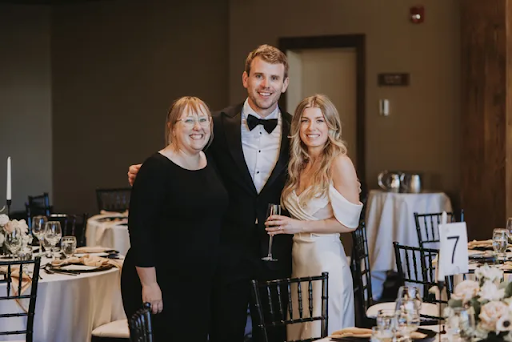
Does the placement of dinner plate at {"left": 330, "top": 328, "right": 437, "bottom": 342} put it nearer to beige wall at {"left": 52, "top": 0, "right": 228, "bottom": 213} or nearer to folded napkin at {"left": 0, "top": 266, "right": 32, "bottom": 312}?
folded napkin at {"left": 0, "top": 266, "right": 32, "bottom": 312}

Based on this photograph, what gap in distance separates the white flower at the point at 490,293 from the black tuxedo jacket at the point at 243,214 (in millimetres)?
1700

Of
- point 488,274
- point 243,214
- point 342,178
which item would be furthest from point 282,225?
point 488,274

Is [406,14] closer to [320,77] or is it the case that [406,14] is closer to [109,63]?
[320,77]

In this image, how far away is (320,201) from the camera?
4234 millimetres

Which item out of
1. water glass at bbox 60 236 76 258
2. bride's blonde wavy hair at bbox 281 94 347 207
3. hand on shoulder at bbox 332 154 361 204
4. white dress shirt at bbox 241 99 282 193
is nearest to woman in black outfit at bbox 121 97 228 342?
white dress shirt at bbox 241 99 282 193

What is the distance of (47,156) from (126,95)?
1.52 metres

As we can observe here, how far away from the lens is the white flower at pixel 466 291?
2.60 m

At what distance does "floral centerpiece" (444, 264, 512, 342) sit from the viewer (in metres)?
2.49

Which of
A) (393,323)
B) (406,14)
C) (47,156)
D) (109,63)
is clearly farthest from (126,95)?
(393,323)

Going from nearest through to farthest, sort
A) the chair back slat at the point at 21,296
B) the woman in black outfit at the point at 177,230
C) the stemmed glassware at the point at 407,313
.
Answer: the stemmed glassware at the point at 407,313
the woman in black outfit at the point at 177,230
the chair back slat at the point at 21,296

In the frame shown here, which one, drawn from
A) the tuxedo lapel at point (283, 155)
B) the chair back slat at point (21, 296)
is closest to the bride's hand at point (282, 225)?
the tuxedo lapel at point (283, 155)

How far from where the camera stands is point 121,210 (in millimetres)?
8195

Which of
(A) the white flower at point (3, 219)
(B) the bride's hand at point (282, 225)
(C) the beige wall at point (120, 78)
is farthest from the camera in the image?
(C) the beige wall at point (120, 78)

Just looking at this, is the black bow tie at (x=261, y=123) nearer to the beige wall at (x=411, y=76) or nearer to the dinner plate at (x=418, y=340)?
the dinner plate at (x=418, y=340)
